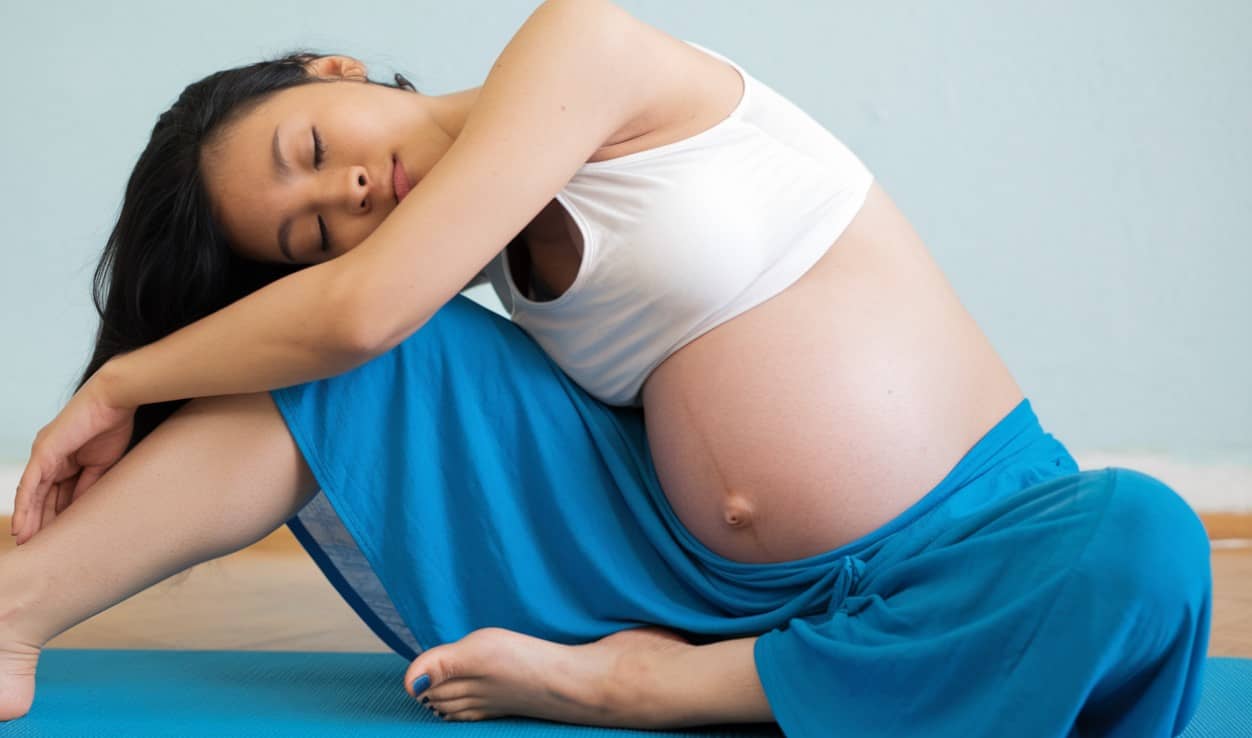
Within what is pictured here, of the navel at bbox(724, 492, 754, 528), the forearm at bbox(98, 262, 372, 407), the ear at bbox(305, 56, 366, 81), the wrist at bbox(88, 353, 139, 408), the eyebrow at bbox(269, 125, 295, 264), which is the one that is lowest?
the navel at bbox(724, 492, 754, 528)

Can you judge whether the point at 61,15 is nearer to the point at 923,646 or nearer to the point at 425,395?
the point at 425,395

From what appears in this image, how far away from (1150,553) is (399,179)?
0.72m

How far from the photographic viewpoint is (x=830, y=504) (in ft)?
3.50

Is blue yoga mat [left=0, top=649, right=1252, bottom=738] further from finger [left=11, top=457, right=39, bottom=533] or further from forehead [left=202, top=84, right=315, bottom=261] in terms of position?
forehead [left=202, top=84, right=315, bottom=261]

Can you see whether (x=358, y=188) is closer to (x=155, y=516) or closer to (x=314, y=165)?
(x=314, y=165)

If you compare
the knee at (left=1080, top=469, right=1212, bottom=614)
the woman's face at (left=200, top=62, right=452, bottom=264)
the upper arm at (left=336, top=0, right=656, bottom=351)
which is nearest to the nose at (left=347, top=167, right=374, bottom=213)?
the woman's face at (left=200, top=62, right=452, bottom=264)

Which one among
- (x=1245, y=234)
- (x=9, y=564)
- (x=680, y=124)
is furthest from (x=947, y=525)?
(x=1245, y=234)

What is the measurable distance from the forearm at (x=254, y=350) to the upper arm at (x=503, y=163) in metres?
0.03

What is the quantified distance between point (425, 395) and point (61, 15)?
1.66 metres

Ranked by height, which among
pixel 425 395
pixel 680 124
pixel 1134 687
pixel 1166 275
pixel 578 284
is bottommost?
pixel 1166 275

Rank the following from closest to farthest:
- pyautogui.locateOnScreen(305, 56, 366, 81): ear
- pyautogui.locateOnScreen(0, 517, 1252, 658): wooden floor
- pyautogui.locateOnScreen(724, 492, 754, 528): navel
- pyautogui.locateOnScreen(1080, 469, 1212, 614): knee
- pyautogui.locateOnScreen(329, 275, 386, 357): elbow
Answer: pyautogui.locateOnScreen(1080, 469, 1212, 614): knee
pyautogui.locateOnScreen(329, 275, 386, 357): elbow
pyautogui.locateOnScreen(724, 492, 754, 528): navel
pyautogui.locateOnScreen(305, 56, 366, 81): ear
pyautogui.locateOnScreen(0, 517, 1252, 658): wooden floor

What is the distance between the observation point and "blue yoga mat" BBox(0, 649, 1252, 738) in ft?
3.38

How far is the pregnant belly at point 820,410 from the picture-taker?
1.06 metres

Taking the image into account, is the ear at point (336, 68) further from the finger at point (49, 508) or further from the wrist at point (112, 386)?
the finger at point (49, 508)
